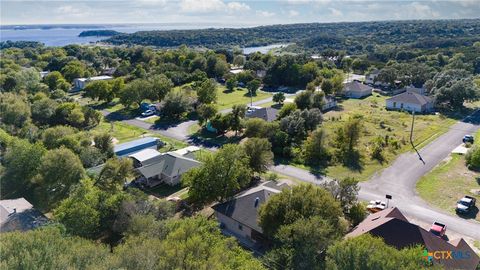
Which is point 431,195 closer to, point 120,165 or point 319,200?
point 319,200

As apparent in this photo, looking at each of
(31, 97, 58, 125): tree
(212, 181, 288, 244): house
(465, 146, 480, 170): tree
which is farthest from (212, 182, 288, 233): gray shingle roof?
(31, 97, 58, 125): tree

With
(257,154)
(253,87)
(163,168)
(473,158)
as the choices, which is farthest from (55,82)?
(473,158)

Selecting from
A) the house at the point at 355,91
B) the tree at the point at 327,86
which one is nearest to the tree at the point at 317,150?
the tree at the point at 327,86

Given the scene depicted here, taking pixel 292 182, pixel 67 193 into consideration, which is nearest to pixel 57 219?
pixel 67 193

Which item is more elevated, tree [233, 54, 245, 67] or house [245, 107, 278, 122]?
tree [233, 54, 245, 67]

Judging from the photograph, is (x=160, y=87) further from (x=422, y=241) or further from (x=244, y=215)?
(x=422, y=241)

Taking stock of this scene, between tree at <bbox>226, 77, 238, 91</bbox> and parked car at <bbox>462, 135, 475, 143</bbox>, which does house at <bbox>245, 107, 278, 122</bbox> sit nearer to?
parked car at <bbox>462, 135, 475, 143</bbox>
